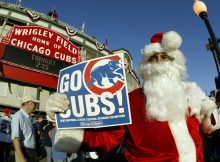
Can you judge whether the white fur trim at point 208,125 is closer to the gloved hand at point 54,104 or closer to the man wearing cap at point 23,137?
the gloved hand at point 54,104

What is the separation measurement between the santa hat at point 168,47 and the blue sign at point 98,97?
0.50 metres

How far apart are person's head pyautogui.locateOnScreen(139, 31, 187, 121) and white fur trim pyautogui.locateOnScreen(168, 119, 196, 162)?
96 millimetres

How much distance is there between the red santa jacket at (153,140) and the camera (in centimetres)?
244

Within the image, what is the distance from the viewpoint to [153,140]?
2.47 metres

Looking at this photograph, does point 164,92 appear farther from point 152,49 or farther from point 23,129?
point 23,129

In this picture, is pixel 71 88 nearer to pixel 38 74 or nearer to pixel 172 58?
pixel 172 58

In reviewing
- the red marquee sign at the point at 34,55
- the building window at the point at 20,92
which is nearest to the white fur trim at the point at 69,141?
the red marquee sign at the point at 34,55

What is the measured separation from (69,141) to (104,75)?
63 centimetres

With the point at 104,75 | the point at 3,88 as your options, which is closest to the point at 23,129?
the point at 104,75

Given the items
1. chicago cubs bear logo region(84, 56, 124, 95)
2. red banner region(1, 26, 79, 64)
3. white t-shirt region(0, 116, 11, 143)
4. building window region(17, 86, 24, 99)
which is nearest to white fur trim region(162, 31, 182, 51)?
chicago cubs bear logo region(84, 56, 124, 95)

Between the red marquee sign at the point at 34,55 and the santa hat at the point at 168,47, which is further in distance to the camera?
the red marquee sign at the point at 34,55

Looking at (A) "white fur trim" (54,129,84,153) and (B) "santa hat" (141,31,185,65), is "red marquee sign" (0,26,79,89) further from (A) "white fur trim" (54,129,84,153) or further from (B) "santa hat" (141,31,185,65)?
(A) "white fur trim" (54,129,84,153)

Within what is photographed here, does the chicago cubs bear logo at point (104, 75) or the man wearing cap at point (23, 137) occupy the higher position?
the chicago cubs bear logo at point (104, 75)

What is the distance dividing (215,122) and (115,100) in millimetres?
885
